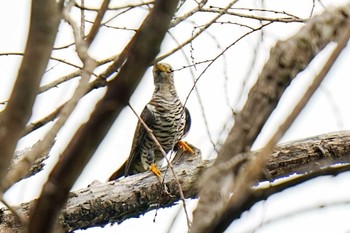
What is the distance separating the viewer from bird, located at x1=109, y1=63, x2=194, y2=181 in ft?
19.2

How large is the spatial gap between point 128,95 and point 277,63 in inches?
17.6

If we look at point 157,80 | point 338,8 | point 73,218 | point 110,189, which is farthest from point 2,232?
point 157,80

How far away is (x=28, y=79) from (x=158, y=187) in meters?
3.31

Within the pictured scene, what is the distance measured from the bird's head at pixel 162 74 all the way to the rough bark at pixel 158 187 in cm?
218

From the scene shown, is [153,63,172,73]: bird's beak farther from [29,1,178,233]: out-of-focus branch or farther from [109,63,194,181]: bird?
[29,1,178,233]: out-of-focus branch

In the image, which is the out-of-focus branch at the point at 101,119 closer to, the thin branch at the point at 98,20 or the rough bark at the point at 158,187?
the thin branch at the point at 98,20

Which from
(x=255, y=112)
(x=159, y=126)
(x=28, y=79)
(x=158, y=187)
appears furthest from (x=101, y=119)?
(x=159, y=126)

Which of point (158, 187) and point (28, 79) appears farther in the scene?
point (158, 187)

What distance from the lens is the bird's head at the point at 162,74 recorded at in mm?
6383

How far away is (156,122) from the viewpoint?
20.1 ft

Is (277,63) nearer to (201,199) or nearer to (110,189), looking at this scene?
(201,199)

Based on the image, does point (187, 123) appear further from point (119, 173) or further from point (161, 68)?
point (119, 173)

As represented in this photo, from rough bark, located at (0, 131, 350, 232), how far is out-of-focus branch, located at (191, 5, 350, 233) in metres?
2.52

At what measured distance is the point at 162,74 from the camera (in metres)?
6.46
